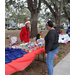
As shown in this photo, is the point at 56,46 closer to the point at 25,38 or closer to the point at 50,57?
the point at 50,57

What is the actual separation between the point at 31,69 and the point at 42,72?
46cm

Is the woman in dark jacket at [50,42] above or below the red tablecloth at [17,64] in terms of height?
above

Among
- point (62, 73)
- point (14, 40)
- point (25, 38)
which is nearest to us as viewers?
point (62, 73)

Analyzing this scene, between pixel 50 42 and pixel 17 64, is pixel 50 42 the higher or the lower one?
the higher one

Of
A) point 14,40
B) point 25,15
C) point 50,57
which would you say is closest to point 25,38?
point 14,40

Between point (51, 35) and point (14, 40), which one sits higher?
point (51, 35)

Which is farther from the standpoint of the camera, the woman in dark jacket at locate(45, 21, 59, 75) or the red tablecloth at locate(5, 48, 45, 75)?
the woman in dark jacket at locate(45, 21, 59, 75)

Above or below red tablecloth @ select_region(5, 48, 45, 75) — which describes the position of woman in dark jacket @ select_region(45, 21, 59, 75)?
above

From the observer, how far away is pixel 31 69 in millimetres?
3363

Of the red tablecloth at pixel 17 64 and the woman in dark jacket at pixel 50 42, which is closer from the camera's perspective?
A: the red tablecloth at pixel 17 64
